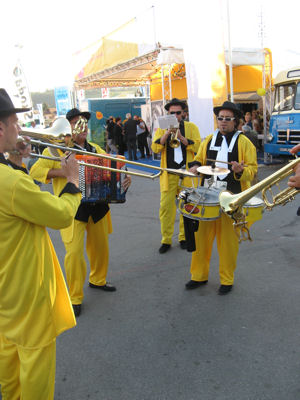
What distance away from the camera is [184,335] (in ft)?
10.2

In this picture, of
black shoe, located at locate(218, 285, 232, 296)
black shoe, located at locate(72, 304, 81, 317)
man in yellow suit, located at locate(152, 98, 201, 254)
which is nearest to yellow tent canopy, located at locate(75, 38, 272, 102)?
man in yellow suit, located at locate(152, 98, 201, 254)

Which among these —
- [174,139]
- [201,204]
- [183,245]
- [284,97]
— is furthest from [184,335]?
[284,97]

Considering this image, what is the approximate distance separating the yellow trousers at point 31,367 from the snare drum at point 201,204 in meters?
1.85

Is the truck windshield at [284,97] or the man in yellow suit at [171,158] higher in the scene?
the truck windshield at [284,97]

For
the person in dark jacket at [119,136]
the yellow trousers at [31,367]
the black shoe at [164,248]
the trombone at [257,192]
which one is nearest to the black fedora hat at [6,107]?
the yellow trousers at [31,367]

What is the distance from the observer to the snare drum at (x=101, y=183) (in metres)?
3.32

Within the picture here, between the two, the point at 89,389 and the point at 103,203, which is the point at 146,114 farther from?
the point at 89,389

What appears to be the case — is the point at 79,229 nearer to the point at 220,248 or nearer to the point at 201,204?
the point at 201,204

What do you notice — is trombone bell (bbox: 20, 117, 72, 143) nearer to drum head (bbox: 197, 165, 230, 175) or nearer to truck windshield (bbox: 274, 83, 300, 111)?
drum head (bbox: 197, 165, 230, 175)

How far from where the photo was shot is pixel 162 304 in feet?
12.0

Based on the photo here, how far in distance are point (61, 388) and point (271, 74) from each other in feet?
40.1

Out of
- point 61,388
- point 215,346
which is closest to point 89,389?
point 61,388

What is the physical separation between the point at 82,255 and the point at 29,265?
1678 millimetres

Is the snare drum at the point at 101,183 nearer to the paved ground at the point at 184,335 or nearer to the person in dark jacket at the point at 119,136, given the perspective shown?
the paved ground at the point at 184,335
